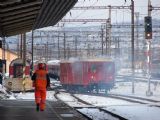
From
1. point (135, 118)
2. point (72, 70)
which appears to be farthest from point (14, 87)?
point (135, 118)

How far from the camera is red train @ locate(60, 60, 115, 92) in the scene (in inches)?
1635

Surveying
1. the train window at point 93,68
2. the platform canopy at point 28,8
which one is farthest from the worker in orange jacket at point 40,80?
the train window at point 93,68

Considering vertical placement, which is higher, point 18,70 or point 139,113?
point 18,70

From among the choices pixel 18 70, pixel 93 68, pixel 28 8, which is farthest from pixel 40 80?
pixel 18 70

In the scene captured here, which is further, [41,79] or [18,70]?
[18,70]

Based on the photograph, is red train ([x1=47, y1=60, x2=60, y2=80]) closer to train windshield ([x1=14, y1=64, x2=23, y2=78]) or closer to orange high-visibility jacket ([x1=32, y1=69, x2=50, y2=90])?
train windshield ([x1=14, y1=64, x2=23, y2=78])

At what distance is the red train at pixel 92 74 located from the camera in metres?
41.5

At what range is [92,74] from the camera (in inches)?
1631

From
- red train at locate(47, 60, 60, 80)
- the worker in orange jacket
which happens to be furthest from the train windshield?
the worker in orange jacket

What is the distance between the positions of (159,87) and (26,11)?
32653 millimetres

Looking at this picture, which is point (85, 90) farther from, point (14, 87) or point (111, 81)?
point (14, 87)

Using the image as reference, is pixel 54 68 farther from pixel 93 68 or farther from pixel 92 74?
pixel 92 74

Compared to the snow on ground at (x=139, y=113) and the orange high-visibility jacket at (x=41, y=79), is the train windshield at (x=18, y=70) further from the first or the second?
the orange high-visibility jacket at (x=41, y=79)

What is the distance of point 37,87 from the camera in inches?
655
